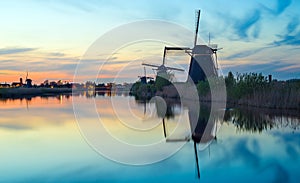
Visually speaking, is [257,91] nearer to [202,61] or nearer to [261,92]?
[261,92]

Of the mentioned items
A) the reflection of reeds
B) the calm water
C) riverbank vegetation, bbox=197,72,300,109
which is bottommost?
the calm water

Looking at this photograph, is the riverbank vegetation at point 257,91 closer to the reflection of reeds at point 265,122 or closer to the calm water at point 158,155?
the reflection of reeds at point 265,122

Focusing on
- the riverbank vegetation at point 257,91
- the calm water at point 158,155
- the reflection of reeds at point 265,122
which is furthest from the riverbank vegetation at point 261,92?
the calm water at point 158,155

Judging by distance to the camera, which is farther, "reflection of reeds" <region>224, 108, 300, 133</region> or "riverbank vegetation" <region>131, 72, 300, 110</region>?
"riverbank vegetation" <region>131, 72, 300, 110</region>

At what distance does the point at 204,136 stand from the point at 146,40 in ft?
14.0

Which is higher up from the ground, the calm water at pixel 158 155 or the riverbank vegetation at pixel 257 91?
the riverbank vegetation at pixel 257 91

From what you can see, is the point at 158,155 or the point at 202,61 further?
the point at 202,61

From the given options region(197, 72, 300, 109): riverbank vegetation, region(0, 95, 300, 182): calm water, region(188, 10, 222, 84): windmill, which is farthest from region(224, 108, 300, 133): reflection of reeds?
region(188, 10, 222, 84): windmill

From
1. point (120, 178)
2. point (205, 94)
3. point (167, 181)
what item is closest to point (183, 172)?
point (167, 181)

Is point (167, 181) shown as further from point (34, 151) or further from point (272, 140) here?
point (272, 140)

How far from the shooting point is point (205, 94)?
25.6m

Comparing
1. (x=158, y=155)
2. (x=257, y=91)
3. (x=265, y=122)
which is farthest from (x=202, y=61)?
(x=158, y=155)

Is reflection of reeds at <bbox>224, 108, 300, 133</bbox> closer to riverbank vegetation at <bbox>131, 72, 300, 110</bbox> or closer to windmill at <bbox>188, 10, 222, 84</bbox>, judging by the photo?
riverbank vegetation at <bbox>131, 72, 300, 110</bbox>

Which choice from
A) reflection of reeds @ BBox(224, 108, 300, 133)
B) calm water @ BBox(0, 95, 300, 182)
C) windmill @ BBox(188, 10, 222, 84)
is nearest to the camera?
calm water @ BBox(0, 95, 300, 182)
